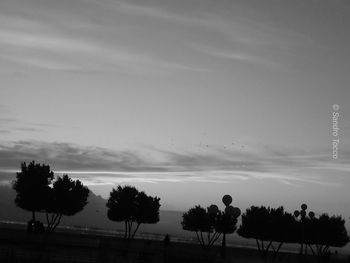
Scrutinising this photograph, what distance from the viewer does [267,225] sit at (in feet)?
188

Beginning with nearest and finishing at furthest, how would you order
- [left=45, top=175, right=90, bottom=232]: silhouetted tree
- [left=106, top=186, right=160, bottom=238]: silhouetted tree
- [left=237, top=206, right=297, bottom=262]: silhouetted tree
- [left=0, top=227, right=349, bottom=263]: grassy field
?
[left=0, top=227, right=349, bottom=263]: grassy field
[left=237, top=206, right=297, bottom=262]: silhouetted tree
[left=45, top=175, right=90, bottom=232]: silhouetted tree
[left=106, top=186, right=160, bottom=238]: silhouetted tree

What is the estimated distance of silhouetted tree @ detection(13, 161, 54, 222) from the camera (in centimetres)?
5866

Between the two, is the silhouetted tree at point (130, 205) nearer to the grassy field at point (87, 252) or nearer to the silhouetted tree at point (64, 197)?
the silhouetted tree at point (64, 197)

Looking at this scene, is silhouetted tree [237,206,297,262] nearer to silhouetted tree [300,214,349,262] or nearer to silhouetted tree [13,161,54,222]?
silhouetted tree [300,214,349,262]

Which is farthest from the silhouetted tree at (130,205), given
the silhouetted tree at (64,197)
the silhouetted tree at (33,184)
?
the silhouetted tree at (33,184)

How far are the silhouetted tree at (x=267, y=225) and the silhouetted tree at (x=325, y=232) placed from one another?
12.5 feet

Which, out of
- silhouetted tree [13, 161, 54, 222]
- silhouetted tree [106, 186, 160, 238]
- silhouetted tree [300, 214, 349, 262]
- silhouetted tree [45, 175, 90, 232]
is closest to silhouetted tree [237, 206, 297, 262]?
silhouetted tree [300, 214, 349, 262]

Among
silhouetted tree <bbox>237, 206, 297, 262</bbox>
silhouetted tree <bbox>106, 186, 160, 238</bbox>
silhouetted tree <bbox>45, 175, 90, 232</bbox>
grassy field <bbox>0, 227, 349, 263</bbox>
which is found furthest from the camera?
silhouetted tree <bbox>106, 186, 160, 238</bbox>

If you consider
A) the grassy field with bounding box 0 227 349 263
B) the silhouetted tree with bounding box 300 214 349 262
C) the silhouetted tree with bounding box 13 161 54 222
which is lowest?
the grassy field with bounding box 0 227 349 263

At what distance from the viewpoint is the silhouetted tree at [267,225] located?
5703cm

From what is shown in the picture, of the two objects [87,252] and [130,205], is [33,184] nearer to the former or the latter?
[130,205]

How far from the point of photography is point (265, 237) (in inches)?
2247

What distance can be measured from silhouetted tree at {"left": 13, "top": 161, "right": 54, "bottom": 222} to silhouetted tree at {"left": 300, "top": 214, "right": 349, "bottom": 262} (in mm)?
33896

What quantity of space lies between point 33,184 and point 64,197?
14.4ft
